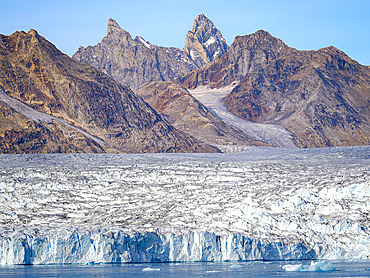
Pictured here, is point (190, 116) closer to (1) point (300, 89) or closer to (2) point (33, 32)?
(1) point (300, 89)

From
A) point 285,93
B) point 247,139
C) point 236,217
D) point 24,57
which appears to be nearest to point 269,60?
point 285,93

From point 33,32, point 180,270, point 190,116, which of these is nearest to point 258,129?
point 190,116

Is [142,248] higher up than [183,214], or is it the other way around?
[183,214]

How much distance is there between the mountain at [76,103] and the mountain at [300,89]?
1718 inches

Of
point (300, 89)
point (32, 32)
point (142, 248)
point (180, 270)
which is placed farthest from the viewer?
point (300, 89)

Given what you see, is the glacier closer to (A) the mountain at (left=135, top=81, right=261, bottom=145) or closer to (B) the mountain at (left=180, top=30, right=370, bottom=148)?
(A) the mountain at (left=135, top=81, right=261, bottom=145)

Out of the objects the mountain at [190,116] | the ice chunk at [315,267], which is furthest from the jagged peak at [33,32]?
the ice chunk at [315,267]

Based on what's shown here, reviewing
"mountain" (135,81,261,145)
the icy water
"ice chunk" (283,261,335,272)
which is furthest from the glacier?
"mountain" (135,81,261,145)

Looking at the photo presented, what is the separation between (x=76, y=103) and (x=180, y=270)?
72087 millimetres

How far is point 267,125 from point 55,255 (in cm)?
11399

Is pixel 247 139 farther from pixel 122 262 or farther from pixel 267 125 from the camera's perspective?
pixel 122 262

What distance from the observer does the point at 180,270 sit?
2373 centimetres

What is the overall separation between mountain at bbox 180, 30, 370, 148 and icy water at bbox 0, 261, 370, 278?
4067 inches

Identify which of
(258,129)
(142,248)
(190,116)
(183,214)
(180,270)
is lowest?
(180,270)
